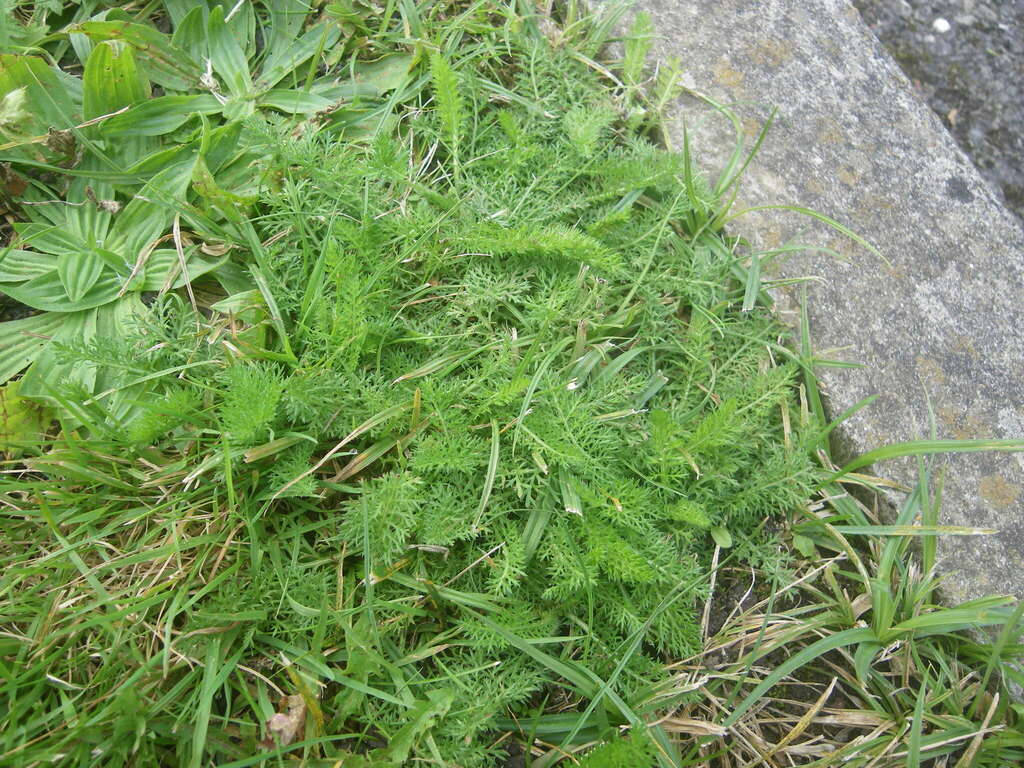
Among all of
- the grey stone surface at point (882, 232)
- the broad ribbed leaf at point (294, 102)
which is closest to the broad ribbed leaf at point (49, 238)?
the broad ribbed leaf at point (294, 102)

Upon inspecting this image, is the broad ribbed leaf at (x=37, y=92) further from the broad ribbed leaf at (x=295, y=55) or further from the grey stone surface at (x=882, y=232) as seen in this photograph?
the grey stone surface at (x=882, y=232)

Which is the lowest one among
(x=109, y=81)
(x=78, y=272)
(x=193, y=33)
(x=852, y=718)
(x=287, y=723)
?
(x=287, y=723)

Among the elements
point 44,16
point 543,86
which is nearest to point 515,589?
point 543,86

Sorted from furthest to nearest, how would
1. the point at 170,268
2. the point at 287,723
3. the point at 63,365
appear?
the point at 170,268
the point at 63,365
the point at 287,723

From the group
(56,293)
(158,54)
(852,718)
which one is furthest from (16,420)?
(852,718)

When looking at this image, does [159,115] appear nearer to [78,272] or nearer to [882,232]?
[78,272]

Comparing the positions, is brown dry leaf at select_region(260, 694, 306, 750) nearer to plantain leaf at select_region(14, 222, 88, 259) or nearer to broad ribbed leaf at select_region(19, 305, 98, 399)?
broad ribbed leaf at select_region(19, 305, 98, 399)

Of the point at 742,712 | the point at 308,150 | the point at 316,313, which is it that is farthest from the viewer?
the point at 308,150

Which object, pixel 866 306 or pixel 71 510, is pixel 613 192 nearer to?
pixel 866 306
